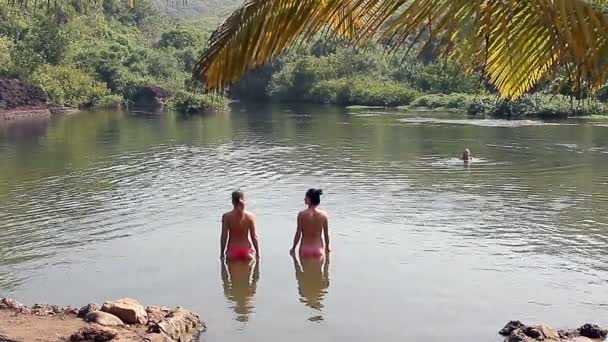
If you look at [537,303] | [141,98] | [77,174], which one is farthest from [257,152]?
[141,98]

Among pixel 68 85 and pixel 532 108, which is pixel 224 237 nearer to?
pixel 532 108

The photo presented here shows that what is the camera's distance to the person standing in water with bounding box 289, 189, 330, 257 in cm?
1045

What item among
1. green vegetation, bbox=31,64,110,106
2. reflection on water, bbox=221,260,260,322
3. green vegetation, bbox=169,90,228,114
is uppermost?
green vegetation, bbox=31,64,110,106

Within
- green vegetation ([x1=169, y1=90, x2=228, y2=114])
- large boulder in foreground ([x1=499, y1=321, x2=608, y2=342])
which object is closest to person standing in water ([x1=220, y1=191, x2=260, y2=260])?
large boulder in foreground ([x1=499, y1=321, x2=608, y2=342])

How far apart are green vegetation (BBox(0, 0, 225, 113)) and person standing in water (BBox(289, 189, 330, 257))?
45.7 m

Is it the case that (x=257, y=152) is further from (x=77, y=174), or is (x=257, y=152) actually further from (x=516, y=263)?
(x=516, y=263)

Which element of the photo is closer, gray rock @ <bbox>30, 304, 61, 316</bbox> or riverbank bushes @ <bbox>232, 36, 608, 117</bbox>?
gray rock @ <bbox>30, 304, 61, 316</bbox>

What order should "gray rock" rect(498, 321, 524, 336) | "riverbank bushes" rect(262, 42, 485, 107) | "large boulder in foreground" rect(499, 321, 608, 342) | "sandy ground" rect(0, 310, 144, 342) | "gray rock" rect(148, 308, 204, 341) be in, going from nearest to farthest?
"sandy ground" rect(0, 310, 144, 342) → "large boulder in foreground" rect(499, 321, 608, 342) → "gray rock" rect(148, 308, 204, 341) → "gray rock" rect(498, 321, 524, 336) → "riverbank bushes" rect(262, 42, 485, 107)

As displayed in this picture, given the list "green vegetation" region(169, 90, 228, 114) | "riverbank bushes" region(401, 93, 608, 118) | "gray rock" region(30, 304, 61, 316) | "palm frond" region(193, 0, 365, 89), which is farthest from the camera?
"green vegetation" region(169, 90, 228, 114)

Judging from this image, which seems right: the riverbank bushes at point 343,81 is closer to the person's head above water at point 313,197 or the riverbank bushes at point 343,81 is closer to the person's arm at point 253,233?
the person's arm at point 253,233

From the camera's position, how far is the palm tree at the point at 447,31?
287cm

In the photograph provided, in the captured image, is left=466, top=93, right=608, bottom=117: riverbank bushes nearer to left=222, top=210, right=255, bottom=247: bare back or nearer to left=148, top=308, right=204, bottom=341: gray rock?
left=222, top=210, right=255, bottom=247: bare back

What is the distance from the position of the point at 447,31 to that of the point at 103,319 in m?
5.87

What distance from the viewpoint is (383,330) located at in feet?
28.7
